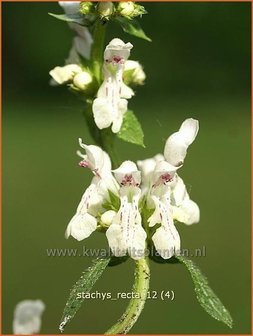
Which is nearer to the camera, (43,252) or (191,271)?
(191,271)

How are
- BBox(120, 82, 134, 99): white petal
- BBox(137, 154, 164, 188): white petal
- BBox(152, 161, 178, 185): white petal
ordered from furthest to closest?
BBox(137, 154, 164, 188): white petal, BBox(120, 82, 134, 99): white petal, BBox(152, 161, 178, 185): white petal

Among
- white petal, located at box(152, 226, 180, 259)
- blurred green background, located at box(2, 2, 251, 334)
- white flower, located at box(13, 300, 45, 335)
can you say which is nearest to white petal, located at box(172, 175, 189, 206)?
white petal, located at box(152, 226, 180, 259)

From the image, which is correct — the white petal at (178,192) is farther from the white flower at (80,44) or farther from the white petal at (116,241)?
the white flower at (80,44)

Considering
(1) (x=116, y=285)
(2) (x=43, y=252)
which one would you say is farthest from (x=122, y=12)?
(2) (x=43, y=252)

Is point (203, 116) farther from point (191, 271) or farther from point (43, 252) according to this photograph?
point (191, 271)

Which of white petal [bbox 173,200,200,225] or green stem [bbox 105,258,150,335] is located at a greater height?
white petal [bbox 173,200,200,225]

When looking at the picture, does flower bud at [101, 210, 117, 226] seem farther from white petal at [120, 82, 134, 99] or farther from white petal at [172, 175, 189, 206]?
white petal at [120, 82, 134, 99]
